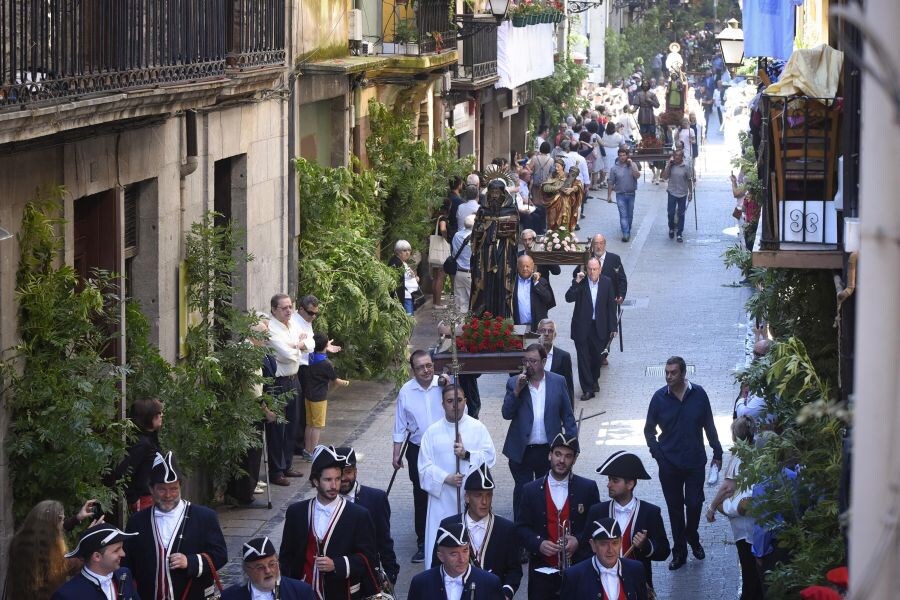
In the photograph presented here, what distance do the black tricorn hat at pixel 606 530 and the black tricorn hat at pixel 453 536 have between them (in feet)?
2.53

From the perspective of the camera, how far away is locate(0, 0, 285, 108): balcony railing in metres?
10.5

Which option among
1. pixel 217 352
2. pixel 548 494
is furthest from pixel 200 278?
pixel 548 494

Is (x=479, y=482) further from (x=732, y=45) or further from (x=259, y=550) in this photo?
(x=732, y=45)

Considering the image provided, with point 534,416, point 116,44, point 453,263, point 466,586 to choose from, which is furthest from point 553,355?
point 466,586

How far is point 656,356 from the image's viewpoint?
21734mm

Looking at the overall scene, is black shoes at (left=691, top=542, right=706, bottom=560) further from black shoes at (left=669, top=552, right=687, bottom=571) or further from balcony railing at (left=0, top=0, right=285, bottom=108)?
balcony railing at (left=0, top=0, right=285, bottom=108)

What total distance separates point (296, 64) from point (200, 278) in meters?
4.72

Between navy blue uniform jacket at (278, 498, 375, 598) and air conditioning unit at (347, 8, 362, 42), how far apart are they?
41.3 feet

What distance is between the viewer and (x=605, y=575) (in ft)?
31.1

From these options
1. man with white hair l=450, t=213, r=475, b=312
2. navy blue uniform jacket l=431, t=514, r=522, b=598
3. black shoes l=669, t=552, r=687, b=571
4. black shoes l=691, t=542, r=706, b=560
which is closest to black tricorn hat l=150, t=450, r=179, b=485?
navy blue uniform jacket l=431, t=514, r=522, b=598

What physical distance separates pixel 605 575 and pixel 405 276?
12.6 meters

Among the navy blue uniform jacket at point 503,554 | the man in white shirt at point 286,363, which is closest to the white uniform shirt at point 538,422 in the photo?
the man in white shirt at point 286,363

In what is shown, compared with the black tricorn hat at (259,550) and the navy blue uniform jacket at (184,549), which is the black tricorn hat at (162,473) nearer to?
the navy blue uniform jacket at (184,549)

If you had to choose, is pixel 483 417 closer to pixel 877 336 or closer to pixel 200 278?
pixel 200 278
